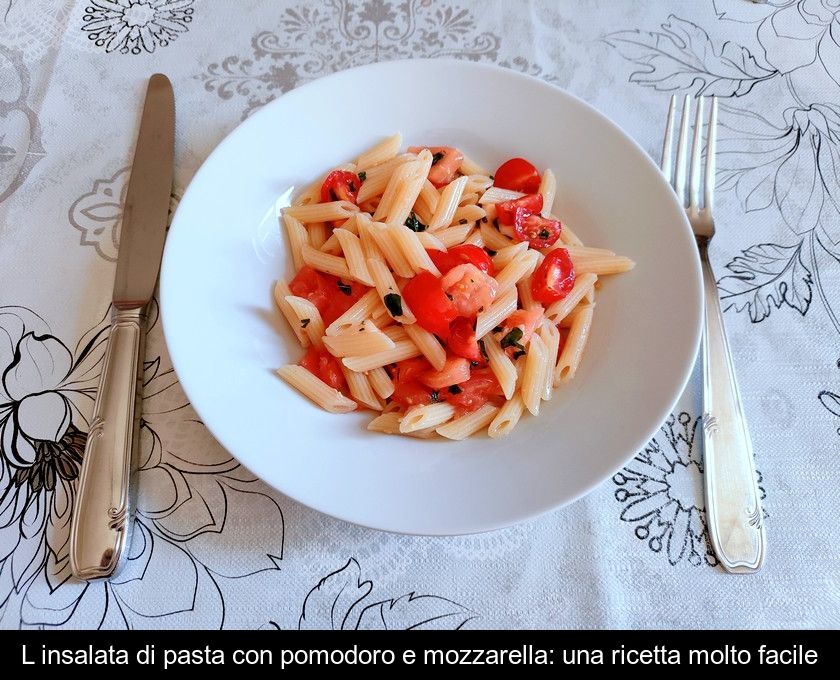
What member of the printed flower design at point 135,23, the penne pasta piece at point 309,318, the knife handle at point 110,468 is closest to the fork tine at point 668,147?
the penne pasta piece at point 309,318

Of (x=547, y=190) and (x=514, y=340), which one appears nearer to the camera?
(x=514, y=340)

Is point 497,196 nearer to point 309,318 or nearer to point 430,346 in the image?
point 430,346

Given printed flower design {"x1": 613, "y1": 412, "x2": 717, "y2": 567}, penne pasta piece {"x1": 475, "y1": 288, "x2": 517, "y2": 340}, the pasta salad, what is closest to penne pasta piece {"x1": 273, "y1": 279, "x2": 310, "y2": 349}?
the pasta salad

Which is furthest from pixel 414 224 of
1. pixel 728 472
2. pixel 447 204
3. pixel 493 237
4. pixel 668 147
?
pixel 728 472

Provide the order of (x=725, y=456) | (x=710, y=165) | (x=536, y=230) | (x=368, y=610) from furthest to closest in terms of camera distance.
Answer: (x=710, y=165) → (x=536, y=230) → (x=725, y=456) → (x=368, y=610)

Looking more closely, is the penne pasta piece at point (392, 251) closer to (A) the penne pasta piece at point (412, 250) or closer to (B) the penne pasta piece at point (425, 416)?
(A) the penne pasta piece at point (412, 250)
